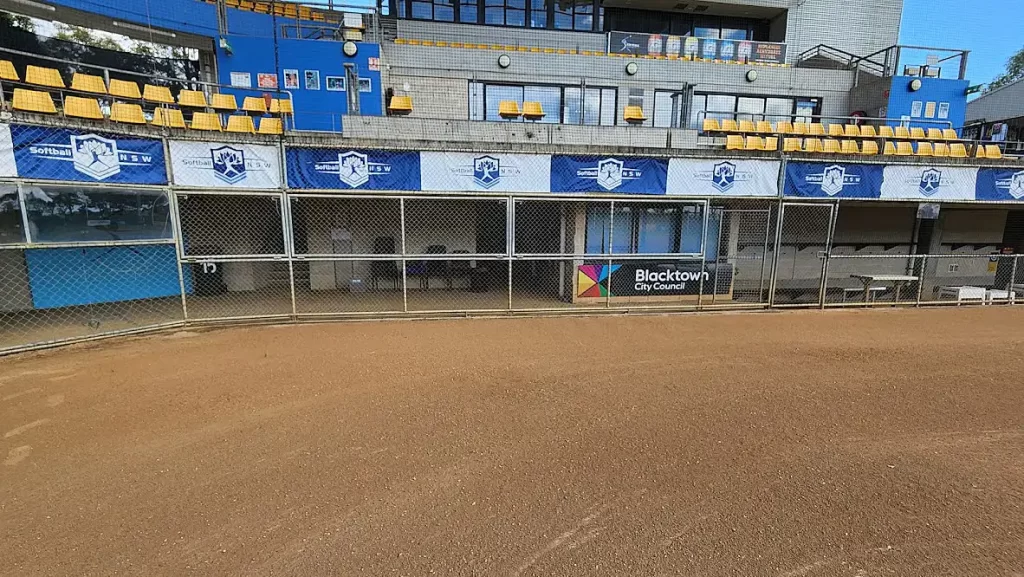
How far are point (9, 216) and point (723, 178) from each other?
12.3m

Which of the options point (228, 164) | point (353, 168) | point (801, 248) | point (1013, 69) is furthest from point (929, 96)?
point (1013, 69)

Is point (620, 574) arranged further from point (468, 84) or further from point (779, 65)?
point (779, 65)

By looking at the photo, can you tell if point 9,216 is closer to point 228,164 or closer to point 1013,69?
point 228,164

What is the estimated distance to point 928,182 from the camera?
10.1m

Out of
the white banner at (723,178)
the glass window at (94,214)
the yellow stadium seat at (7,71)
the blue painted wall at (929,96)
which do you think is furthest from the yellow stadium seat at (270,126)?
the blue painted wall at (929,96)

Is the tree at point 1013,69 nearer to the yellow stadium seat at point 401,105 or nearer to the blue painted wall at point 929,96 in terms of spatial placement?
the blue painted wall at point 929,96

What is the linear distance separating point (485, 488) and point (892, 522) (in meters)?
2.53

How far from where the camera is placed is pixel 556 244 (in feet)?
38.9

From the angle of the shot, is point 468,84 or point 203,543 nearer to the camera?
point 203,543

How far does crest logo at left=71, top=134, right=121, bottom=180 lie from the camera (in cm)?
630

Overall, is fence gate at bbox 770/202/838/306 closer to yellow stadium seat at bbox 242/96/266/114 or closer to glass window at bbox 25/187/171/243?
yellow stadium seat at bbox 242/96/266/114

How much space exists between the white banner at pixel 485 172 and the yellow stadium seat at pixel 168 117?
479 cm

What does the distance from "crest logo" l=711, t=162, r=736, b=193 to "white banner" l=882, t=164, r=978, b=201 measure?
11.4ft

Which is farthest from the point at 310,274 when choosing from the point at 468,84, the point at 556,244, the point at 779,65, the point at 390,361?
the point at 779,65
